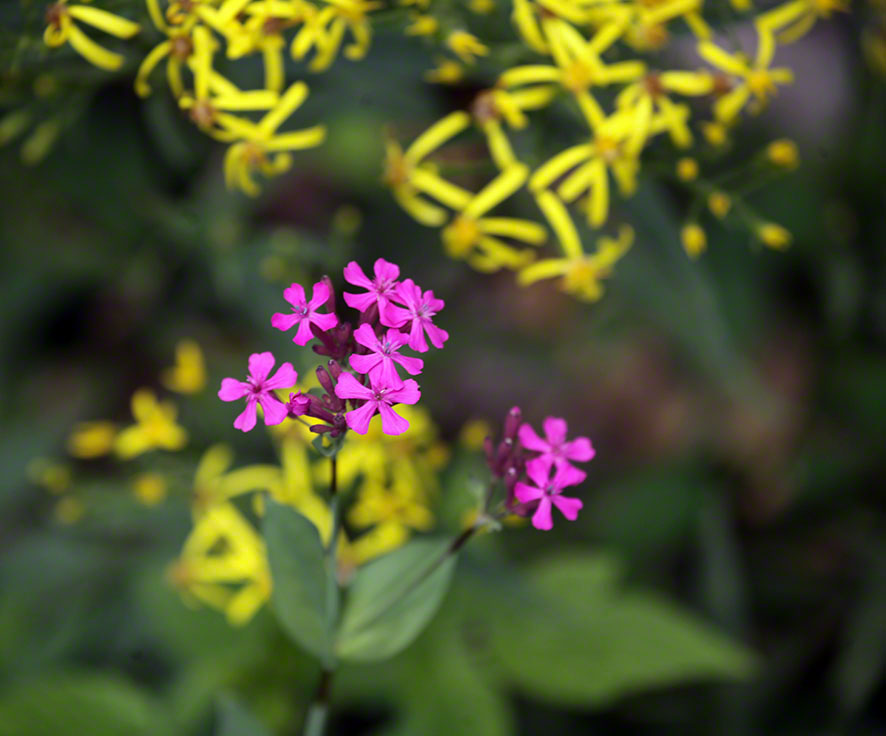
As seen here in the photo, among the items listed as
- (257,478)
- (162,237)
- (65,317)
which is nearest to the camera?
(257,478)

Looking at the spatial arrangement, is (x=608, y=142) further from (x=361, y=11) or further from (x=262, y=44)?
(x=262, y=44)

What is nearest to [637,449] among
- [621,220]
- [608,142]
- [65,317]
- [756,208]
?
[756,208]

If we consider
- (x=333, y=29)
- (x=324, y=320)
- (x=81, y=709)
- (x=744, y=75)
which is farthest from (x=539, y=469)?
(x=81, y=709)

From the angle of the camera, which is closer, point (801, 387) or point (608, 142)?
point (608, 142)

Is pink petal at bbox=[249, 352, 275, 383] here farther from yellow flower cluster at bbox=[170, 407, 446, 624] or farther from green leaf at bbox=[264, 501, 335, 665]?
yellow flower cluster at bbox=[170, 407, 446, 624]

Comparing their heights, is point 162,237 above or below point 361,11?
below

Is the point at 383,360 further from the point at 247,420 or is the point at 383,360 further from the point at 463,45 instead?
the point at 463,45

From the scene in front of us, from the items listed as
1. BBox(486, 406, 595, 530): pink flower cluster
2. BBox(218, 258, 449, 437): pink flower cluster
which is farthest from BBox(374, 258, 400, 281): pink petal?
BBox(486, 406, 595, 530): pink flower cluster
